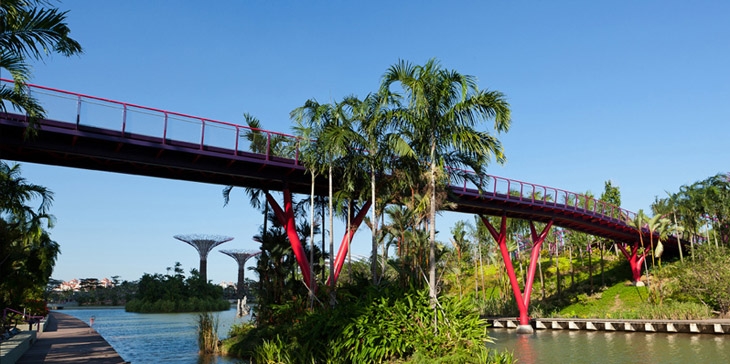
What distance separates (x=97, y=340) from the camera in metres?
27.9

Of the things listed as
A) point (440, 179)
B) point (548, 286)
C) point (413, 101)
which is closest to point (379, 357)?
point (440, 179)

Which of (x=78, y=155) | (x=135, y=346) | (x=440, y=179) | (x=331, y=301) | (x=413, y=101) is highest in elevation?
(x=413, y=101)

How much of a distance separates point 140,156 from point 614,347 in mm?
25140

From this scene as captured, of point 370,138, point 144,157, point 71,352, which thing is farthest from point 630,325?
point 71,352

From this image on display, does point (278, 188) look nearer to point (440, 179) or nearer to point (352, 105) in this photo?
point (352, 105)

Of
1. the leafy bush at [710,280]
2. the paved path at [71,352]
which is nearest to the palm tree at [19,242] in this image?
the paved path at [71,352]

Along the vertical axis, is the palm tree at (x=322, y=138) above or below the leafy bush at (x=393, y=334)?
above

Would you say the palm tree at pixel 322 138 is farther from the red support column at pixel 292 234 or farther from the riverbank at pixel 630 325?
the riverbank at pixel 630 325

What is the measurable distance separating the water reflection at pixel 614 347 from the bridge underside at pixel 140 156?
14.0 metres

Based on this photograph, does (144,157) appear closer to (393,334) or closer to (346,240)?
(346,240)

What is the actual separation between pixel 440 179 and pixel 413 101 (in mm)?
3047

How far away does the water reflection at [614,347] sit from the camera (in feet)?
75.7

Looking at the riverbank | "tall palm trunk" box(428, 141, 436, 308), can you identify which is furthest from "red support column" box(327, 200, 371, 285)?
the riverbank

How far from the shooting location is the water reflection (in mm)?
23067
